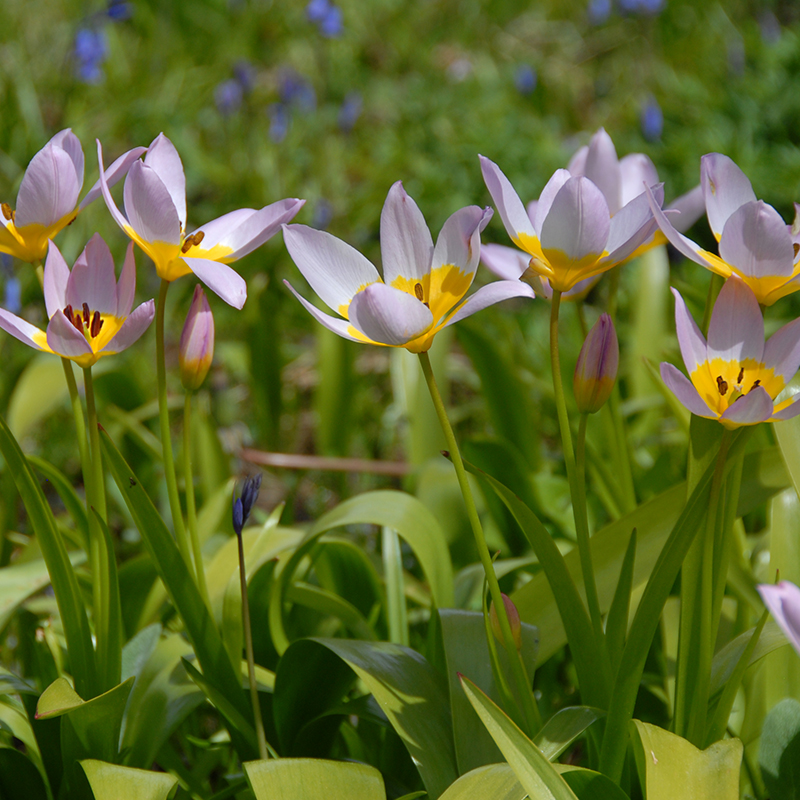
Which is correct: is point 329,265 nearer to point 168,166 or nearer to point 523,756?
point 168,166

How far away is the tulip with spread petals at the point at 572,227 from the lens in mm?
710

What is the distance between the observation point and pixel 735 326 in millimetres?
728

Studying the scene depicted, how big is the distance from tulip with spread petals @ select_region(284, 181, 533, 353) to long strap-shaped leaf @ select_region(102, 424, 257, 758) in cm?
27

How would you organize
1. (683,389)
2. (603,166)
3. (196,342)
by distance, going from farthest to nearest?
1. (603,166)
2. (196,342)
3. (683,389)

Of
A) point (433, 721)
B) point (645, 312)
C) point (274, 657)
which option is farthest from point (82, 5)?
point (433, 721)

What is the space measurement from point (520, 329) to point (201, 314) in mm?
2193

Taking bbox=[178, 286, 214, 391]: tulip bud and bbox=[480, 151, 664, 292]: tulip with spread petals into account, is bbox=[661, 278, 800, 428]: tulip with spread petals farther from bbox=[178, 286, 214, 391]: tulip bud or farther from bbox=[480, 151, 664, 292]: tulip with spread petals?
bbox=[178, 286, 214, 391]: tulip bud

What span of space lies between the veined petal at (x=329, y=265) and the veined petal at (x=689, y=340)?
0.96ft

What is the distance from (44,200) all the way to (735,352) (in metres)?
0.69

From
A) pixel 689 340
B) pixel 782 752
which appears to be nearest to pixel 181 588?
pixel 689 340

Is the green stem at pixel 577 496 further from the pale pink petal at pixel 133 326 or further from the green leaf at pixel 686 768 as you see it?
the pale pink petal at pixel 133 326

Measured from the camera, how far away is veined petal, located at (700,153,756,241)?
30.7 inches

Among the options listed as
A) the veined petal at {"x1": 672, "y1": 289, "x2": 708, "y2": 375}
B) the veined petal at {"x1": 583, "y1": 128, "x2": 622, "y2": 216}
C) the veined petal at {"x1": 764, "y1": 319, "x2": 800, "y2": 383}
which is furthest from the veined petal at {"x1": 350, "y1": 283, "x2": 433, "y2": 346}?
the veined petal at {"x1": 583, "y1": 128, "x2": 622, "y2": 216}

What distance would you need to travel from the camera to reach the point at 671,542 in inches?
28.4
